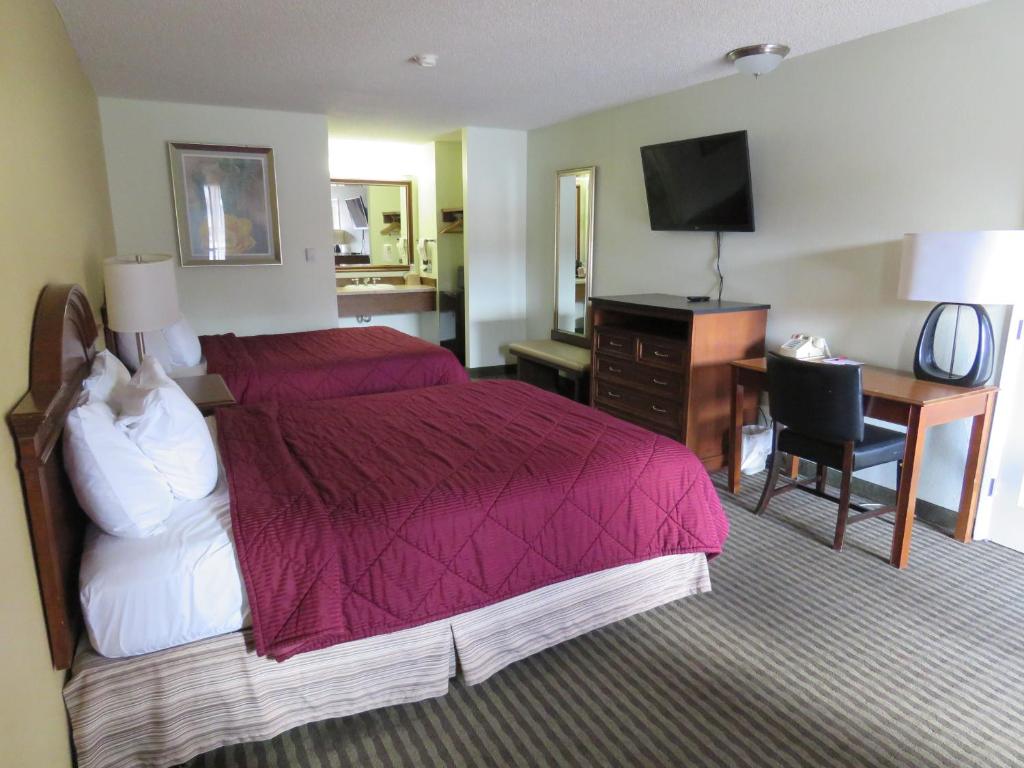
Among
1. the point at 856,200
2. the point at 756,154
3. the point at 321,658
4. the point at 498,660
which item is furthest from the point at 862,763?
the point at 756,154

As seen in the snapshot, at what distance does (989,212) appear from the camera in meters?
2.73

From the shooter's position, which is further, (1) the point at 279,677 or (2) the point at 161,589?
(1) the point at 279,677

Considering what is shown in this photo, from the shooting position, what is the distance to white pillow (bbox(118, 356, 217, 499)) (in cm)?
174

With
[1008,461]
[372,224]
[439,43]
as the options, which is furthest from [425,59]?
[372,224]

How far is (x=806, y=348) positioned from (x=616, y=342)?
46.5 inches

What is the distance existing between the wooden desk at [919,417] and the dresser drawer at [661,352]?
3.07 feet

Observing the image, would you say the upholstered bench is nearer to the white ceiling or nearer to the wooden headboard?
the white ceiling

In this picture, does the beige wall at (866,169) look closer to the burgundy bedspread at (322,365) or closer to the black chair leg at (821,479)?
the black chair leg at (821,479)

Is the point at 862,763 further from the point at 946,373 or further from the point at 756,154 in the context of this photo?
the point at 756,154

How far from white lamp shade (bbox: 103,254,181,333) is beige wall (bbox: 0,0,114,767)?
0.14 metres

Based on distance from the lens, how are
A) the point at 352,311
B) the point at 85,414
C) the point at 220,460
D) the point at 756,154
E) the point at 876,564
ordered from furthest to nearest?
the point at 352,311
the point at 756,154
the point at 876,564
the point at 220,460
the point at 85,414

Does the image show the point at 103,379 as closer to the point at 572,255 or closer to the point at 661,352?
the point at 661,352

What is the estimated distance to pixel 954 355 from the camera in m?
2.87

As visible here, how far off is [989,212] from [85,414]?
343 centimetres
